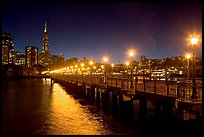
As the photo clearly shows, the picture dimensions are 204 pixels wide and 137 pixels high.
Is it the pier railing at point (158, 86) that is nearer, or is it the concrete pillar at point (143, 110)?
the pier railing at point (158, 86)

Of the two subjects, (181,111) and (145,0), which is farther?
(181,111)

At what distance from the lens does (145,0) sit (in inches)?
496

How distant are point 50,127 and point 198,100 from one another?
1708 centimetres

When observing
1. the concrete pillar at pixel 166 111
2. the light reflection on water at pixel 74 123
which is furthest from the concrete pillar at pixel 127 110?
the concrete pillar at pixel 166 111

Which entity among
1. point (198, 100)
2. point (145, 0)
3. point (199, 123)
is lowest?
point (199, 123)

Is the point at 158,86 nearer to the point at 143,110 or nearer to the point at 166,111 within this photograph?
the point at 166,111

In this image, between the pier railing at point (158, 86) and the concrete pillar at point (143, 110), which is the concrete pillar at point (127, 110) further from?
the concrete pillar at point (143, 110)

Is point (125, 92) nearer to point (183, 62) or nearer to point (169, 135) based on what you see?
point (169, 135)

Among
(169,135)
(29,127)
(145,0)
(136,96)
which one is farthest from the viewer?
(29,127)

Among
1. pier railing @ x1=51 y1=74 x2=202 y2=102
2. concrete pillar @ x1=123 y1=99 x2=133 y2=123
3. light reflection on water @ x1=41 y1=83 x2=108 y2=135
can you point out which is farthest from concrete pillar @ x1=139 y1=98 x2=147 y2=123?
light reflection on water @ x1=41 y1=83 x2=108 y2=135

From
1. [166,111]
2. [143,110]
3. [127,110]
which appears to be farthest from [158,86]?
[127,110]

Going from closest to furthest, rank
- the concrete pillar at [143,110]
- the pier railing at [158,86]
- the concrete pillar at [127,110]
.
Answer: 1. the pier railing at [158,86]
2. the concrete pillar at [143,110]
3. the concrete pillar at [127,110]

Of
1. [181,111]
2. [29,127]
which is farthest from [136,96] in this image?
[29,127]

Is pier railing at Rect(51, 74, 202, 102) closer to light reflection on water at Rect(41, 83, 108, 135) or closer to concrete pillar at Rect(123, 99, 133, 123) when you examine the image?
concrete pillar at Rect(123, 99, 133, 123)
